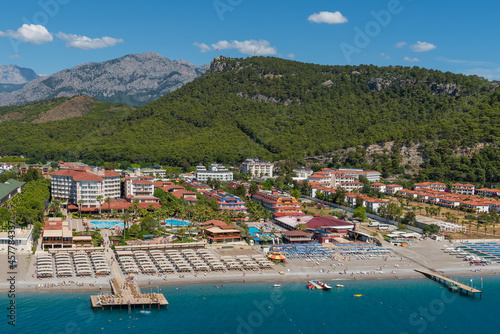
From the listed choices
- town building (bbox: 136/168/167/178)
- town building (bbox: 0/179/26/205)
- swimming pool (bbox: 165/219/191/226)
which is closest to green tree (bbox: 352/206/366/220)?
swimming pool (bbox: 165/219/191/226)

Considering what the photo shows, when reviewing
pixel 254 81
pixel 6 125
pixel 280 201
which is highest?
pixel 254 81

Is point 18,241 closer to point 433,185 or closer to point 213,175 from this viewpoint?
point 213,175

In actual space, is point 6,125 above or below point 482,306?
above

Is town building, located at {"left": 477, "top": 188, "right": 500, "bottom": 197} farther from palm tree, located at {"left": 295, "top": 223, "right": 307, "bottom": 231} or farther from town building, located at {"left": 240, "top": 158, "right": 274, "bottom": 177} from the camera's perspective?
palm tree, located at {"left": 295, "top": 223, "right": 307, "bottom": 231}

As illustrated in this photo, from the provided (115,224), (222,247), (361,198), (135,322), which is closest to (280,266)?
(222,247)

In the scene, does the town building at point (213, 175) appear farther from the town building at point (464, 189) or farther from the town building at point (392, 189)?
the town building at point (464, 189)

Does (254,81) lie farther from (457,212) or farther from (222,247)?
(222,247)

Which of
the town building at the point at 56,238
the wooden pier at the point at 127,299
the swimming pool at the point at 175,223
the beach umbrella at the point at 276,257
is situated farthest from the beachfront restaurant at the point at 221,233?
the wooden pier at the point at 127,299
